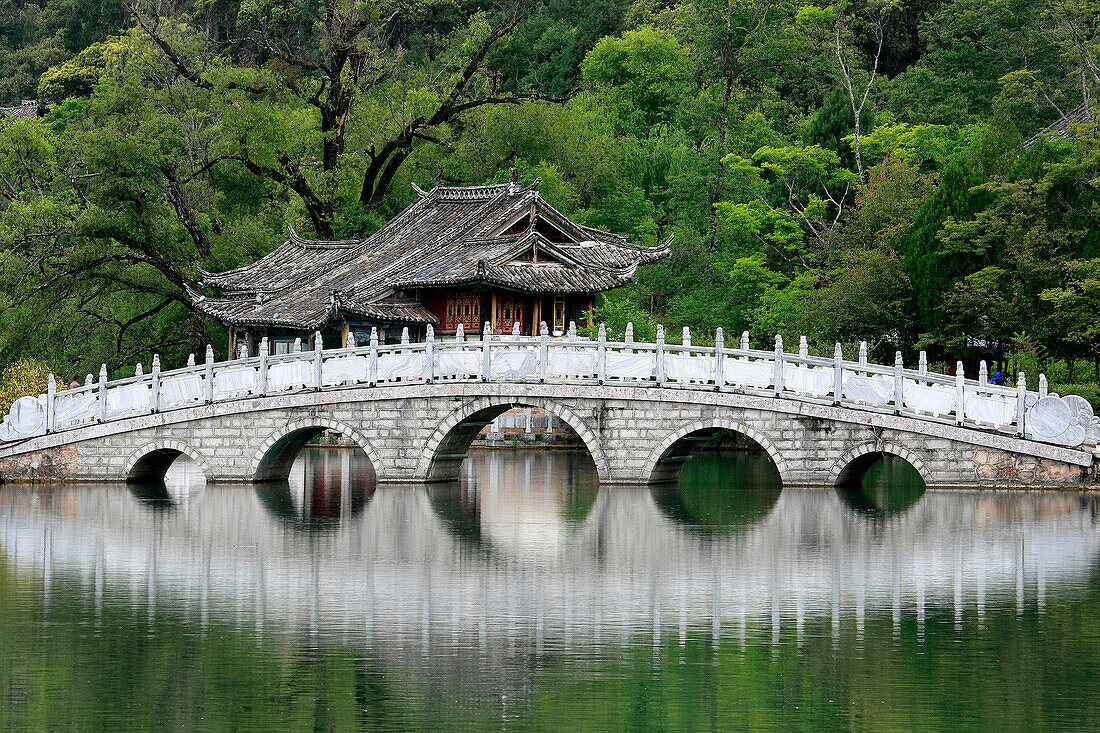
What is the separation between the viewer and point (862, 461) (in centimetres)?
3158

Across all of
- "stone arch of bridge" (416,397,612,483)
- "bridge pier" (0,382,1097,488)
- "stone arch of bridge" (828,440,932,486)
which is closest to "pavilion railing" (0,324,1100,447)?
"bridge pier" (0,382,1097,488)

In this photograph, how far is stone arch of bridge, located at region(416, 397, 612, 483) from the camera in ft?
105

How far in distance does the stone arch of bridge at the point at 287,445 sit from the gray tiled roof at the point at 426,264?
24.3 feet

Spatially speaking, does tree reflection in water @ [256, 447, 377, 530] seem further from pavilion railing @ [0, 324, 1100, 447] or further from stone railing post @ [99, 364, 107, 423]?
stone railing post @ [99, 364, 107, 423]

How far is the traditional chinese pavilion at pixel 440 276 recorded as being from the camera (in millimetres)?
41969

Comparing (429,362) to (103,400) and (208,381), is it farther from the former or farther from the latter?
(103,400)

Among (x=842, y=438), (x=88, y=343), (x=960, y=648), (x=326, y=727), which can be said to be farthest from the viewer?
(x=88, y=343)

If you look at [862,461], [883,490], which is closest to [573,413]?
[862,461]

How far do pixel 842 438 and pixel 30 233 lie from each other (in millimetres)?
24109

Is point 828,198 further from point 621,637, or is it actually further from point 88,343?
point 621,637

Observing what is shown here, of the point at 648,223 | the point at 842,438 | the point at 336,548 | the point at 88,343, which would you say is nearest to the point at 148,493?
the point at 336,548

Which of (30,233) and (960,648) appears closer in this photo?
(960,648)

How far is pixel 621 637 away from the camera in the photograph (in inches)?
641

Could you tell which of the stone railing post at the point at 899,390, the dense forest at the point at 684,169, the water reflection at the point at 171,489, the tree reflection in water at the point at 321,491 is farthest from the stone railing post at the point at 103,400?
the stone railing post at the point at 899,390
